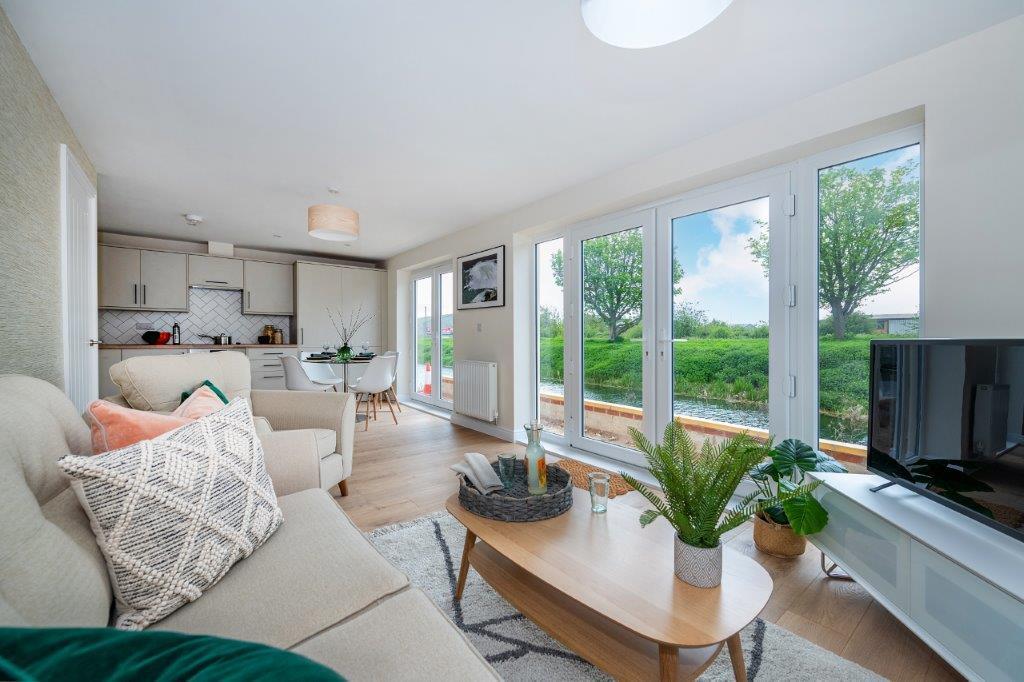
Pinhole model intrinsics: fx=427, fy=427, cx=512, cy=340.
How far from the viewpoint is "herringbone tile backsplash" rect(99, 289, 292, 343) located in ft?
17.4

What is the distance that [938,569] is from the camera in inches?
50.2

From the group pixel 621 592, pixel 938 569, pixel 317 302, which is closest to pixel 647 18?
pixel 621 592

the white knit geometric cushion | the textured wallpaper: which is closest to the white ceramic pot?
the white knit geometric cushion

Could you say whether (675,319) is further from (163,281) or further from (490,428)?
(163,281)

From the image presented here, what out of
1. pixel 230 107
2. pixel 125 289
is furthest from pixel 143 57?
pixel 125 289

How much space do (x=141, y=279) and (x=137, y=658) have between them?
6.28 m

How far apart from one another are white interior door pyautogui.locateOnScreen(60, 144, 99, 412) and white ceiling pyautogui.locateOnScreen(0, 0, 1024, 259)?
331 millimetres

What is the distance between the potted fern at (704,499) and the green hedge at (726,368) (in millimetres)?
1516

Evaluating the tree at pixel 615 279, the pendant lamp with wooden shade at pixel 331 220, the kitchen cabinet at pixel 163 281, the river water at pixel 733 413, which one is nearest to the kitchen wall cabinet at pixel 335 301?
the kitchen cabinet at pixel 163 281

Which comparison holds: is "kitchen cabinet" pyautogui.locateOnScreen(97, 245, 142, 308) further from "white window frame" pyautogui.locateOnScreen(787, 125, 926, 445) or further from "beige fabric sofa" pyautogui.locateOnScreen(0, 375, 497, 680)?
"white window frame" pyautogui.locateOnScreen(787, 125, 926, 445)

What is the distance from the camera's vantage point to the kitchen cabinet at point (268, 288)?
5.95 metres

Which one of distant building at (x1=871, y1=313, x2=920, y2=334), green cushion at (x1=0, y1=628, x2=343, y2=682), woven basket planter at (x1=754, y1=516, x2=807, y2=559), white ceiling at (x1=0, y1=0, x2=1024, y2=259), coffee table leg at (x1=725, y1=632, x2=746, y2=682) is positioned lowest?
woven basket planter at (x1=754, y1=516, x2=807, y2=559)

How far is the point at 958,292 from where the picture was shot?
5.85 ft

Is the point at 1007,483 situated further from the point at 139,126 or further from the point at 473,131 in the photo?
the point at 139,126
